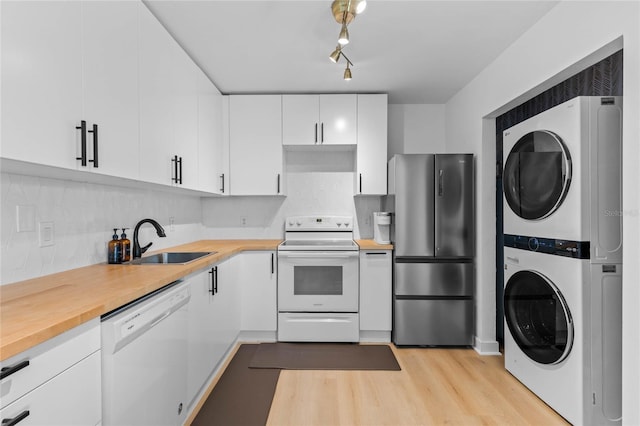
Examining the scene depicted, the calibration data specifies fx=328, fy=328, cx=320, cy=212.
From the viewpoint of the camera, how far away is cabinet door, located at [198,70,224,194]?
2.68 meters

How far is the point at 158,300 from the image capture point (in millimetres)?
1457

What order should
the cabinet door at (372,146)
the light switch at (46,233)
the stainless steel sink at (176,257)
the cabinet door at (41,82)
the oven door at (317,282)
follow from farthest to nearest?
the cabinet door at (372,146) → the oven door at (317,282) → the stainless steel sink at (176,257) → the light switch at (46,233) → the cabinet door at (41,82)

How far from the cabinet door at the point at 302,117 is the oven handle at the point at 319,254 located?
3.57 ft

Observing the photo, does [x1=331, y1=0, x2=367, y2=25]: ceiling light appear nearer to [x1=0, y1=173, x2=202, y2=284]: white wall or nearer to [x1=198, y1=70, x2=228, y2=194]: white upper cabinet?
[x1=198, y1=70, x2=228, y2=194]: white upper cabinet

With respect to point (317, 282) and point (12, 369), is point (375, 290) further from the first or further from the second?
point (12, 369)

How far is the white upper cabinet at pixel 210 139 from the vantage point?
8.81 ft

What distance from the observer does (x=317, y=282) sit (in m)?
3.03

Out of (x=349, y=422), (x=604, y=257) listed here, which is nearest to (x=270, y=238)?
(x=349, y=422)

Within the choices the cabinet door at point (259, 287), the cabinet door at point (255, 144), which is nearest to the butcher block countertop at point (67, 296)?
the cabinet door at point (259, 287)

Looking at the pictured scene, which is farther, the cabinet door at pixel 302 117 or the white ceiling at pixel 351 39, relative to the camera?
the cabinet door at pixel 302 117

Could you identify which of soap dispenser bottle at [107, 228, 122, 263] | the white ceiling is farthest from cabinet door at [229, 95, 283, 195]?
soap dispenser bottle at [107, 228, 122, 263]

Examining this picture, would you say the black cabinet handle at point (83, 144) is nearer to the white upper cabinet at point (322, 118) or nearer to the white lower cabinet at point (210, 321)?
the white lower cabinet at point (210, 321)

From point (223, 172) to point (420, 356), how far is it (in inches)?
97.4

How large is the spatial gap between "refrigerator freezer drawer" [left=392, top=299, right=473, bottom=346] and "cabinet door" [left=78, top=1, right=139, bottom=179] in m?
2.43
